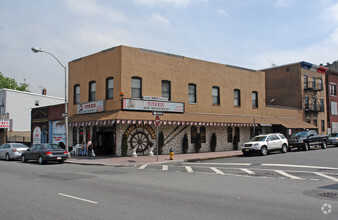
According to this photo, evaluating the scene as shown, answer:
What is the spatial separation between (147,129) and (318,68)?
29053 mm

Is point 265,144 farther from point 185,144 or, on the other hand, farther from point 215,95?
point 215,95

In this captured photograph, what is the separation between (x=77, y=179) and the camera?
39.3ft

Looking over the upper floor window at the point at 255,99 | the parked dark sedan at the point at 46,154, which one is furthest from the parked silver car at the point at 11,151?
the upper floor window at the point at 255,99

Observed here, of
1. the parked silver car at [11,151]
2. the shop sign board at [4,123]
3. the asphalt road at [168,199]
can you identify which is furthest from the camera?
the shop sign board at [4,123]

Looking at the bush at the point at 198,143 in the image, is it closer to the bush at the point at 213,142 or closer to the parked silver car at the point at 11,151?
the bush at the point at 213,142

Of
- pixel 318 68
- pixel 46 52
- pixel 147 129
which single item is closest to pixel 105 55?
pixel 46 52

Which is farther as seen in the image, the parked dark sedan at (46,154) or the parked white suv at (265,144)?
the parked white suv at (265,144)

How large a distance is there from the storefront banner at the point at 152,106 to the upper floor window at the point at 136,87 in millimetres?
684

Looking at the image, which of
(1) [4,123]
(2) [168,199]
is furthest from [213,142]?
(1) [4,123]

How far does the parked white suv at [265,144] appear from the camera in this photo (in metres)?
22.6

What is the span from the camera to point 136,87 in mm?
23672

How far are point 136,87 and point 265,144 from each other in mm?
10717

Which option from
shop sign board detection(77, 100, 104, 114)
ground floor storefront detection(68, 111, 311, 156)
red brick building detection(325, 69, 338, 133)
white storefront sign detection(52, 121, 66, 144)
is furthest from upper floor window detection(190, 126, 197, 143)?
red brick building detection(325, 69, 338, 133)

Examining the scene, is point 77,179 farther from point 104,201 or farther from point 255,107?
point 255,107
